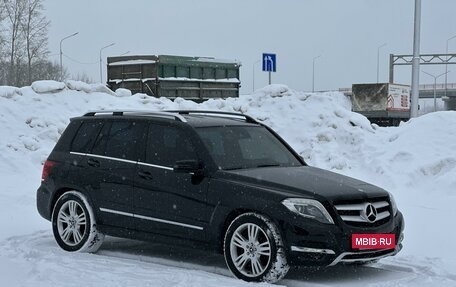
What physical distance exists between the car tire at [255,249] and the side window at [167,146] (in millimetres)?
1007

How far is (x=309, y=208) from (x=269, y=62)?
16911 millimetres

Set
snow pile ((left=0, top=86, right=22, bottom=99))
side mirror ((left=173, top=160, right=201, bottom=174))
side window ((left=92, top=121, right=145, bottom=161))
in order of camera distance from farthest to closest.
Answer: snow pile ((left=0, top=86, right=22, bottom=99)) → side window ((left=92, top=121, right=145, bottom=161)) → side mirror ((left=173, top=160, right=201, bottom=174))

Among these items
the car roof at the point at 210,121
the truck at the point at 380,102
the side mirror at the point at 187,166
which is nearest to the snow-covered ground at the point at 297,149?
the side mirror at the point at 187,166

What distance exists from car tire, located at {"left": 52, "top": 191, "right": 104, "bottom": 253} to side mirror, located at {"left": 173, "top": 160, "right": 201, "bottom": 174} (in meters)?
1.54

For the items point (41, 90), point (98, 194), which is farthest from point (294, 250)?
point (41, 90)

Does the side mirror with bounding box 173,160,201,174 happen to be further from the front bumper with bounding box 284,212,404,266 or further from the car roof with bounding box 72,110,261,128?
the front bumper with bounding box 284,212,404,266

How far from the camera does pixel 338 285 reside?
20.8 ft

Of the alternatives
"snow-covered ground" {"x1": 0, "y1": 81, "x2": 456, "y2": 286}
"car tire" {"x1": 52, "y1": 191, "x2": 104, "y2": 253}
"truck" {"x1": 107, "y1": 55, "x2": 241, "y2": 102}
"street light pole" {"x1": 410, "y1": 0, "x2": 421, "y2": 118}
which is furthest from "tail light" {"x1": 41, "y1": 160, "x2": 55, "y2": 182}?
"street light pole" {"x1": 410, "y1": 0, "x2": 421, "y2": 118}

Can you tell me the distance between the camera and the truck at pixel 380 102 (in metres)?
35.8

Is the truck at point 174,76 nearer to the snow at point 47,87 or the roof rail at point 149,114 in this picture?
the snow at point 47,87

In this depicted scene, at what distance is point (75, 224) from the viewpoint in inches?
315

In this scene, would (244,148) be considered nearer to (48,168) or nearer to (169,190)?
(169,190)

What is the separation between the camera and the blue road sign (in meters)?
22.7

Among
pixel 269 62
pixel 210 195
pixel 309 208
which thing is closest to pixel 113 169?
pixel 210 195
